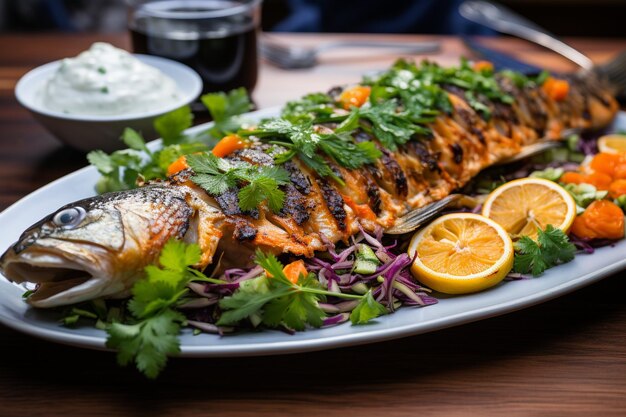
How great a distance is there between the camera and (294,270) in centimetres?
265

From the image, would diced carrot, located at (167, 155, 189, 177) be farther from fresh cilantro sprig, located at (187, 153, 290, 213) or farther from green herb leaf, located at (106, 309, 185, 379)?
green herb leaf, located at (106, 309, 185, 379)

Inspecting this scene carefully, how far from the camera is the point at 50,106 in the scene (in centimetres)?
398

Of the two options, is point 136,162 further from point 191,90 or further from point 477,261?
point 477,261

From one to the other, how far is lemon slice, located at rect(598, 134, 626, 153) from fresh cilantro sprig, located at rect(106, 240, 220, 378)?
2747 millimetres

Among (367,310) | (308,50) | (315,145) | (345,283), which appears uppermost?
(315,145)

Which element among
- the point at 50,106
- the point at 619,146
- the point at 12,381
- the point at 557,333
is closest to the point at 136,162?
the point at 50,106

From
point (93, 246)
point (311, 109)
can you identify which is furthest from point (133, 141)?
point (93, 246)

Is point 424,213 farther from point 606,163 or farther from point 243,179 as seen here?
point 606,163

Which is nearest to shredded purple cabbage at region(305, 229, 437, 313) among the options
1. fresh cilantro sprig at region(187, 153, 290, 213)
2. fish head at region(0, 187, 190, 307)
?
fresh cilantro sprig at region(187, 153, 290, 213)

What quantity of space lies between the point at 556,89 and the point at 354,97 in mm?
1487

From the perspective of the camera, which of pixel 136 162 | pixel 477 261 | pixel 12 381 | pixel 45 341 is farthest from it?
pixel 136 162

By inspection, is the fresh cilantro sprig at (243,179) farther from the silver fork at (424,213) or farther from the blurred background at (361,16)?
the blurred background at (361,16)

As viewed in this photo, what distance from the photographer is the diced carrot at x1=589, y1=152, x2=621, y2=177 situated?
3643 mm

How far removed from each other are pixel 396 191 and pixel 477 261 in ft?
1.87
